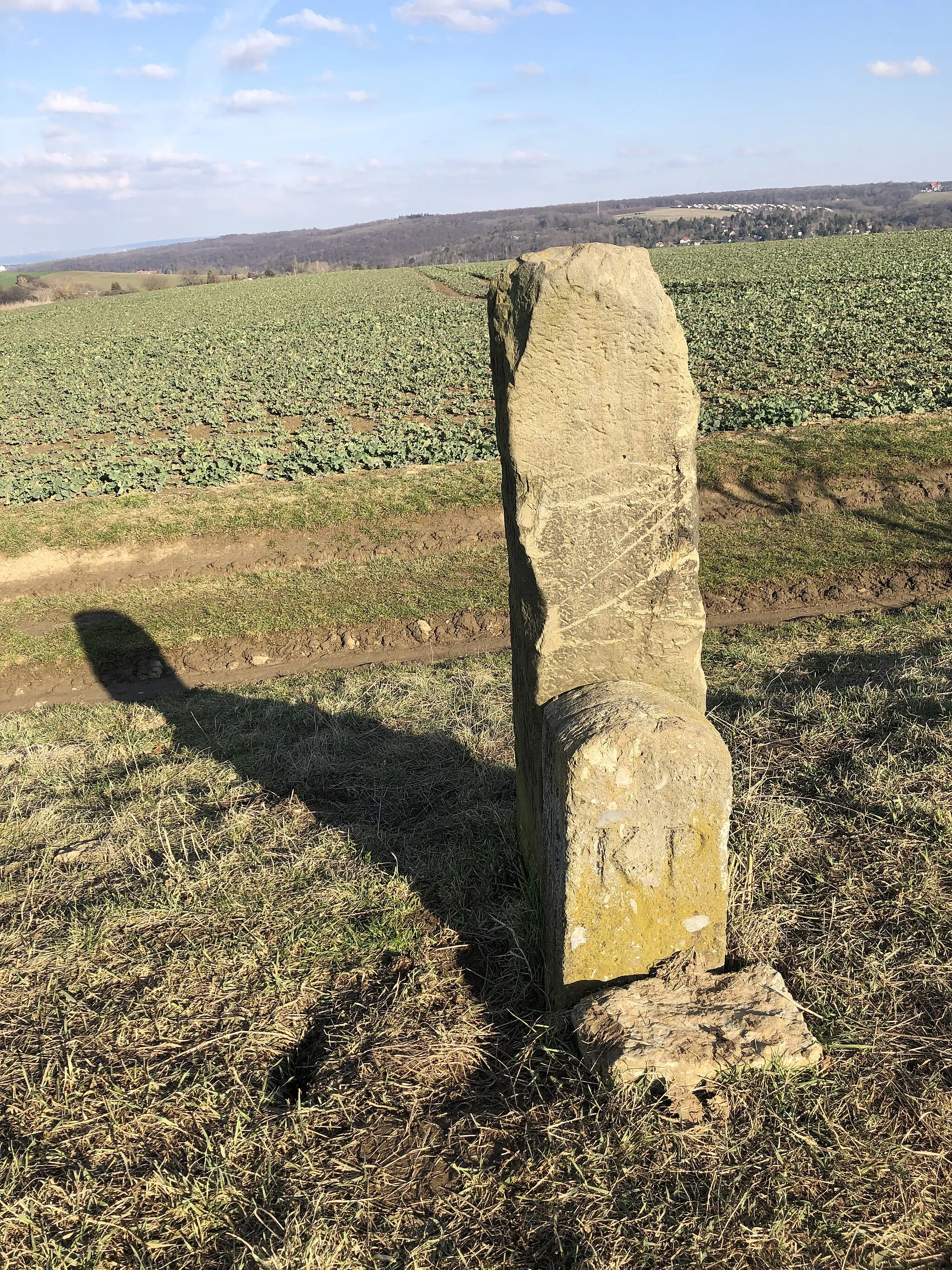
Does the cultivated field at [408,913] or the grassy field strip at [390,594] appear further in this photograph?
the grassy field strip at [390,594]

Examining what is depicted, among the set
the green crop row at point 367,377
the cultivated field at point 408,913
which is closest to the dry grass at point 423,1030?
the cultivated field at point 408,913

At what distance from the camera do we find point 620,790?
3.06m

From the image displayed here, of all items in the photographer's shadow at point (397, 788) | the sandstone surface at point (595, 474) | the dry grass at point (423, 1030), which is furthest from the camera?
the photographer's shadow at point (397, 788)

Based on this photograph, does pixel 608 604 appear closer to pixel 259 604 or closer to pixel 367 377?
pixel 259 604

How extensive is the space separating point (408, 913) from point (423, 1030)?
779mm

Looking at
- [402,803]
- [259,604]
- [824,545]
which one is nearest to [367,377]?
[259,604]

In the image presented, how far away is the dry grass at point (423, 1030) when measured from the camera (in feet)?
8.32

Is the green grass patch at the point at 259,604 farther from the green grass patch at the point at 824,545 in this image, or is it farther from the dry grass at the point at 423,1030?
the dry grass at the point at 423,1030

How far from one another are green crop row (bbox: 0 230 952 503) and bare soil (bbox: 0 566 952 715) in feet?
18.7

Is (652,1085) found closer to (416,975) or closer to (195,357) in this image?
(416,975)

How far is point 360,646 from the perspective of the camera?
393 inches

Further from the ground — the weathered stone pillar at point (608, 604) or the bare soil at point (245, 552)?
the weathered stone pillar at point (608, 604)

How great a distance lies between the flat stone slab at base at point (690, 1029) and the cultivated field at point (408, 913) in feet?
0.31

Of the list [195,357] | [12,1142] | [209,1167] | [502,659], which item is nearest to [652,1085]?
[209,1167]
